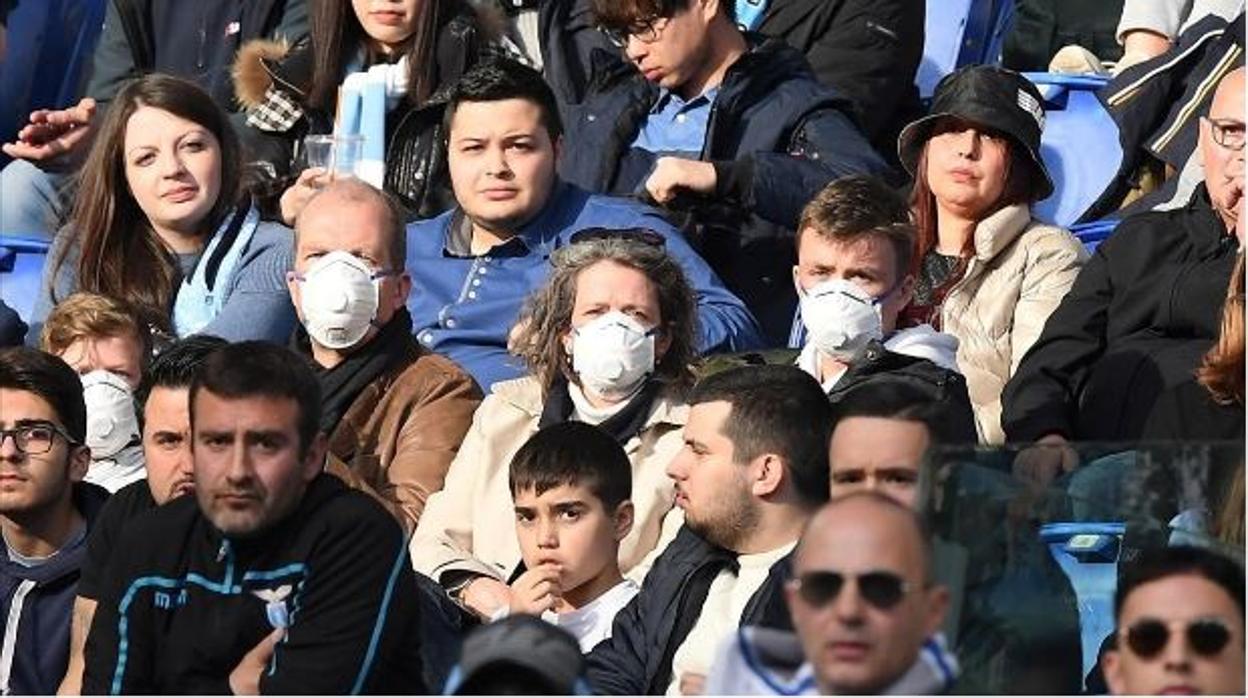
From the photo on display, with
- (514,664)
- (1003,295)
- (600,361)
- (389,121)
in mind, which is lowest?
(514,664)

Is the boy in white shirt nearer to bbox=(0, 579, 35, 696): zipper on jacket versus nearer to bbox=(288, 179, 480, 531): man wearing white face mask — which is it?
bbox=(288, 179, 480, 531): man wearing white face mask

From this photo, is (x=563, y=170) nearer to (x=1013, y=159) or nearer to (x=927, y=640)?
(x=1013, y=159)

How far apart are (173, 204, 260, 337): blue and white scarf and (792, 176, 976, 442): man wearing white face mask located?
5.95 feet

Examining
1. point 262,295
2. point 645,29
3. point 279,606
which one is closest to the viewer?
point 279,606

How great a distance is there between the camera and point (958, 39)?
11172 mm

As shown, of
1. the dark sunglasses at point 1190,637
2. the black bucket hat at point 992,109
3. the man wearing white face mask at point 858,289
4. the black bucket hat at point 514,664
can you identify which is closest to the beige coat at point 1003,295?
the black bucket hat at point 992,109

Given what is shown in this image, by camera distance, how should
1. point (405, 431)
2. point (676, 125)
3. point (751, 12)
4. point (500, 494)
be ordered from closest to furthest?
1. point (500, 494)
2. point (405, 431)
3. point (676, 125)
4. point (751, 12)

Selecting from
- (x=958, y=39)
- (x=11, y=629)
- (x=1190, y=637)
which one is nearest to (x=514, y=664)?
(x=1190, y=637)

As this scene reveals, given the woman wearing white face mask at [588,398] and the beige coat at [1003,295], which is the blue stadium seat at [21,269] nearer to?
the woman wearing white face mask at [588,398]

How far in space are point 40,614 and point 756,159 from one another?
8.03 feet

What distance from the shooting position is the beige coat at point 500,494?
319 inches

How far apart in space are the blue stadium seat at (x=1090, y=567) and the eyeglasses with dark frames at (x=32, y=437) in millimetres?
2511

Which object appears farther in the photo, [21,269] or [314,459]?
[21,269]

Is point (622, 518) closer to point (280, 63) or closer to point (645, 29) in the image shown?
point (645, 29)
